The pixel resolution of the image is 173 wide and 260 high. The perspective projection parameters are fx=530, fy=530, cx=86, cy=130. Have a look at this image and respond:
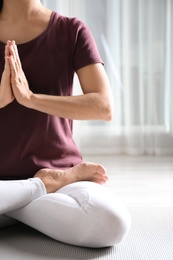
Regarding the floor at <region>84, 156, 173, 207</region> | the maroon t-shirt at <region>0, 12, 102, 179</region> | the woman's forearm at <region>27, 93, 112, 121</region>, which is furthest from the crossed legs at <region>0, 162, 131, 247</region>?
the floor at <region>84, 156, 173, 207</region>

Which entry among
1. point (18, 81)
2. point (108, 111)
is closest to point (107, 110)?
point (108, 111)

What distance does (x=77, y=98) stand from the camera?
74.2 inches

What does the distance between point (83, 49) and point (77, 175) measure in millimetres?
465

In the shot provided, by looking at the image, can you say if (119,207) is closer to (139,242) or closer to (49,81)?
(139,242)

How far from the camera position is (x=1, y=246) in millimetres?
1760

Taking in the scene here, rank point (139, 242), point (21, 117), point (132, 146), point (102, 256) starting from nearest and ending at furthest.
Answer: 1. point (102, 256)
2. point (139, 242)
3. point (21, 117)
4. point (132, 146)

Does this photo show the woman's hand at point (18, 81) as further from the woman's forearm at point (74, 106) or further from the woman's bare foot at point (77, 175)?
the woman's bare foot at point (77, 175)

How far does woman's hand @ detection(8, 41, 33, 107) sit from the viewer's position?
72.0 inches

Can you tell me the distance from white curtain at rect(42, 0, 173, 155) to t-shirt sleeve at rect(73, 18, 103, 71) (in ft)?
6.39

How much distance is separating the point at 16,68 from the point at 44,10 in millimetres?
347

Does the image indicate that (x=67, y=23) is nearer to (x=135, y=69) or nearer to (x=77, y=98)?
(x=77, y=98)

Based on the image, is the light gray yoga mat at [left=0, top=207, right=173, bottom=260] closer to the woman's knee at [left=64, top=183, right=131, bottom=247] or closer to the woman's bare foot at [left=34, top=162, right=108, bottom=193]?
the woman's knee at [left=64, top=183, right=131, bottom=247]

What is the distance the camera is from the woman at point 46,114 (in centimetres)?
179

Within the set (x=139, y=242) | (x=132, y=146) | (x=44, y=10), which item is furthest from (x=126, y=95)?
(x=139, y=242)
